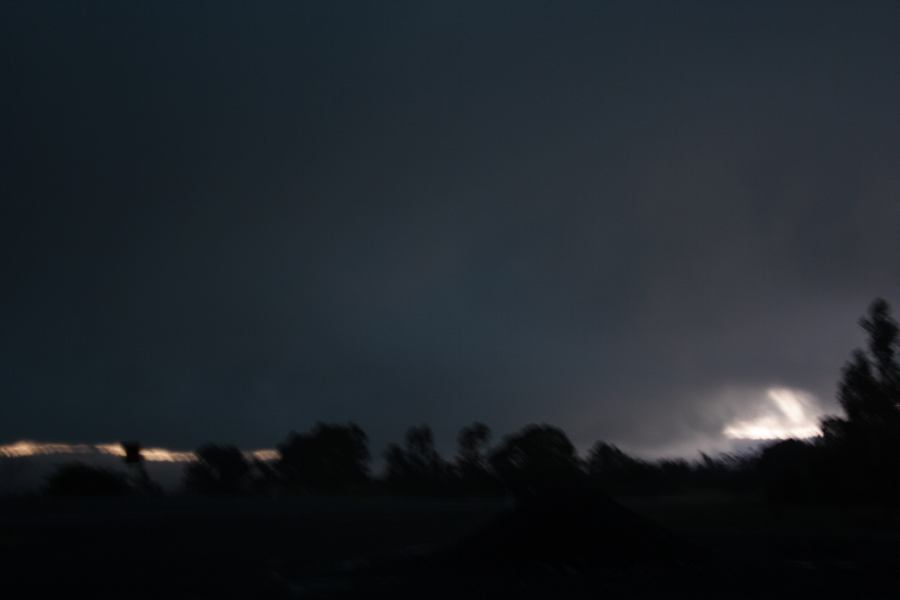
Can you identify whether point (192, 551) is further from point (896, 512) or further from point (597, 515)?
point (896, 512)

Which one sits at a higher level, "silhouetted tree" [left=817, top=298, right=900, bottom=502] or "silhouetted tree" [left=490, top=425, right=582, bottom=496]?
"silhouetted tree" [left=490, top=425, right=582, bottom=496]

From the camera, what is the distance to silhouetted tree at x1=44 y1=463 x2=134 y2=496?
4041 cm

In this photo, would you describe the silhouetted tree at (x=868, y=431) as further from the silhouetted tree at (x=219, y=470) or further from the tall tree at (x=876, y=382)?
the silhouetted tree at (x=219, y=470)

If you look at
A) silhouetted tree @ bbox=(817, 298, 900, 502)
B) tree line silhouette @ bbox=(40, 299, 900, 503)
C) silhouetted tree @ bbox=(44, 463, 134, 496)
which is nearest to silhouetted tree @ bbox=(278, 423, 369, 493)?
tree line silhouette @ bbox=(40, 299, 900, 503)

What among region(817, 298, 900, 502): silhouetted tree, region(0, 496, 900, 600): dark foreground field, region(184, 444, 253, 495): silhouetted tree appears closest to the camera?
region(0, 496, 900, 600): dark foreground field

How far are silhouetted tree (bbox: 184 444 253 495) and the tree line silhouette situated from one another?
0.07m

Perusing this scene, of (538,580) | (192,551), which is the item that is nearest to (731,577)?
(538,580)

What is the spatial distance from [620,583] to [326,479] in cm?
5192

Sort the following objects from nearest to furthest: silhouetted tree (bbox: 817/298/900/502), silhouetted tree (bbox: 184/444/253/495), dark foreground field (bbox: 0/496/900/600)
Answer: dark foreground field (bbox: 0/496/900/600)
silhouetted tree (bbox: 817/298/900/502)
silhouetted tree (bbox: 184/444/253/495)

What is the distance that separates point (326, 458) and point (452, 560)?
52.3m

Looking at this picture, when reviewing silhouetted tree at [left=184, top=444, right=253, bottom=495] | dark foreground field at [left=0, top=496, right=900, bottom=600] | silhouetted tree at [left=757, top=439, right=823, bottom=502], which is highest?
silhouetted tree at [left=184, top=444, right=253, bottom=495]

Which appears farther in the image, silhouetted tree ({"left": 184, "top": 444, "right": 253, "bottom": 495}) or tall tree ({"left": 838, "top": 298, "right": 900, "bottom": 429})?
silhouetted tree ({"left": 184, "top": 444, "right": 253, "bottom": 495})

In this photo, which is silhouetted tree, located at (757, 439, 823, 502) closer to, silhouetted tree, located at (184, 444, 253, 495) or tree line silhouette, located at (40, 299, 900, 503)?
tree line silhouette, located at (40, 299, 900, 503)

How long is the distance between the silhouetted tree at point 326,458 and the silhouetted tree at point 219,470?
3.43 m
